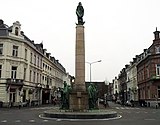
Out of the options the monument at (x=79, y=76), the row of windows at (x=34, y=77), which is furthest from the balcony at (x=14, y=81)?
the monument at (x=79, y=76)

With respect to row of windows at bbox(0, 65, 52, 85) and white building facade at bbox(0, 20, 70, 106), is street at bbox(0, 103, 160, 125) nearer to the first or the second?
white building facade at bbox(0, 20, 70, 106)

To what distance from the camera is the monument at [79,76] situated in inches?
956

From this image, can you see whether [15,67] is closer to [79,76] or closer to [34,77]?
[34,77]

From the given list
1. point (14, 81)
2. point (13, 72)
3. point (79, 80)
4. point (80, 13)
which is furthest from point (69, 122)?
point (13, 72)

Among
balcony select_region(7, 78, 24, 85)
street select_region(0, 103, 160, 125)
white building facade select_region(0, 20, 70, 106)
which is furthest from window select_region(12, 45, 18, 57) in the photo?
street select_region(0, 103, 160, 125)

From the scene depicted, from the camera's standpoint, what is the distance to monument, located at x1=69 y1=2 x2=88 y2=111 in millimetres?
24281

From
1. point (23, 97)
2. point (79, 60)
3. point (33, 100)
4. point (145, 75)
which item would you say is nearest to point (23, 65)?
point (23, 97)

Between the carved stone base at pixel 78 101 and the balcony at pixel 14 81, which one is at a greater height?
the balcony at pixel 14 81

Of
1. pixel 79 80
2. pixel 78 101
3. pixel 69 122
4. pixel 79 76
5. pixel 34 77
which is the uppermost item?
pixel 34 77

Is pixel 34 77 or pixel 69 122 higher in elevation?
pixel 34 77

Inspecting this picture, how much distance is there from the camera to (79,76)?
25250 mm

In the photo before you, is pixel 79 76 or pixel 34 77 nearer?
pixel 79 76

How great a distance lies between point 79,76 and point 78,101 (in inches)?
101

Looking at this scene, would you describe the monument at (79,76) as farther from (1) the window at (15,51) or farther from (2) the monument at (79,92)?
(1) the window at (15,51)
